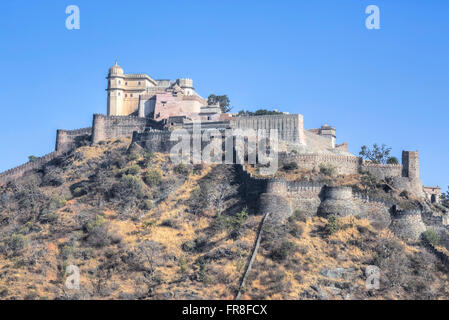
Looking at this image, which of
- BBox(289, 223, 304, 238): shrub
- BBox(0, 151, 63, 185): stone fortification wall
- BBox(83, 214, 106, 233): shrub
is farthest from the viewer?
BBox(0, 151, 63, 185): stone fortification wall

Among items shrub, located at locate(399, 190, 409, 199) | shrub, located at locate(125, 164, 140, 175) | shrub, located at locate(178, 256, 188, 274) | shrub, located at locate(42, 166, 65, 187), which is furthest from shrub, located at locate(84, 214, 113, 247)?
shrub, located at locate(399, 190, 409, 199)

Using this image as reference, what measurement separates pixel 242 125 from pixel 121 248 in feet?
80.5

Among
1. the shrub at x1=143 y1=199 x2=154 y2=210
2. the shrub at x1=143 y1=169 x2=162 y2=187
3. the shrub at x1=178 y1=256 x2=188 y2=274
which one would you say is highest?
the shrub at x1=143 y1=169 x2=162 y2=187

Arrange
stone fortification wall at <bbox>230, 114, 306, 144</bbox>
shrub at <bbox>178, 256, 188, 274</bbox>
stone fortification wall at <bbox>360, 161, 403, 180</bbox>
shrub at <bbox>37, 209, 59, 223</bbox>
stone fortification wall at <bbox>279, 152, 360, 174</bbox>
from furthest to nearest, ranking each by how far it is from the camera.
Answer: stone fortification wall at <bbox>230, 114, 306, 144</bbox> < stone fortification wall at <bbox>360, 161, 403, 180</bbox> < stone fortification wall at <bbox>279, 152, 360, 174</bbox> < shrub at <bbox>37, 209, 59, 223</bbox> < shrub at <bbox>178, 256, 188, 274</bbox>

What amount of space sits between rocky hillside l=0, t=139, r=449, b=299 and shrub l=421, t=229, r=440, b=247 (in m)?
0.08

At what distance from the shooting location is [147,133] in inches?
3285

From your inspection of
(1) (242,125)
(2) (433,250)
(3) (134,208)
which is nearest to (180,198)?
(3) (134,208)

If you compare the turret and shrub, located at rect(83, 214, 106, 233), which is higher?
the turret

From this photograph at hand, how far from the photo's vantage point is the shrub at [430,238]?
68188mm

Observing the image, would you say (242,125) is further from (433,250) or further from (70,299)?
(70,299)

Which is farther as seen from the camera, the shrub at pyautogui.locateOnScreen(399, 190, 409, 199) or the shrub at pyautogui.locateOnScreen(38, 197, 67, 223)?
the shrub at pyautogui.locateOnScreen(399, 190, 409, 199)

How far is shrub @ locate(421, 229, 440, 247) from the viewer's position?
224ft

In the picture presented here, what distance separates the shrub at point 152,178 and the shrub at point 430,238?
76.5ft

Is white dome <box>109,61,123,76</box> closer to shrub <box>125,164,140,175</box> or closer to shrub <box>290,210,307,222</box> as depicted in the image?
shrub <box>125,164,140,175</box>
